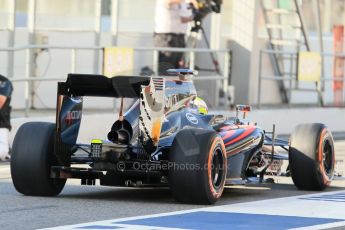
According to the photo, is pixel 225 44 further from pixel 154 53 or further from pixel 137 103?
pixel 137 103

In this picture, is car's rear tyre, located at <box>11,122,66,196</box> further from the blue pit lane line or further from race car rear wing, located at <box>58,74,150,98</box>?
the blue pit lane line

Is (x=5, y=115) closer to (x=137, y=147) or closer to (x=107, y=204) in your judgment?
(x=137, y=147)

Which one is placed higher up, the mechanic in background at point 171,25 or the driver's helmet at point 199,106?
the mechanic in background at point 171,25

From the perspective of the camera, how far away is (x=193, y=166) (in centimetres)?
1046

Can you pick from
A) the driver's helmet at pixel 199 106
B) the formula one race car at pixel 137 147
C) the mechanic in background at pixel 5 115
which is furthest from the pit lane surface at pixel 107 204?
the mechanic in background at pixel 5 115

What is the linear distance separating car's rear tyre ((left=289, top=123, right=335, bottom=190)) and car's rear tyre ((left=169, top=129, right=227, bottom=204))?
6.41 ft

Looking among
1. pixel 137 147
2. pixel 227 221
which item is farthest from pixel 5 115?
pixel 227 221

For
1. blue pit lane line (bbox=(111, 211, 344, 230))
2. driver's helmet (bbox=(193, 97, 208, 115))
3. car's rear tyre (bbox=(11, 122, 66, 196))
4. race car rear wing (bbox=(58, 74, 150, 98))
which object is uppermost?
race car rear wing (bbox=(58, 74, 150, 98))

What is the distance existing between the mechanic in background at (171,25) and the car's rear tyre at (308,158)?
712 cm

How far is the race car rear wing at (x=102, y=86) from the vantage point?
10.9 metres

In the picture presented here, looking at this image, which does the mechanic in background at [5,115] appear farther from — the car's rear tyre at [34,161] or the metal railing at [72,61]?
the car's rear tyre at [34,161]

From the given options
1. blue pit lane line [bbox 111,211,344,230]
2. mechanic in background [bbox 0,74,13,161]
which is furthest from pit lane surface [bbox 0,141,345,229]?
mechanic in background [bbox 0,74,13,161]

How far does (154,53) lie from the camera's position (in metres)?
20.0

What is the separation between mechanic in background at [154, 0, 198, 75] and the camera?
1984cm
